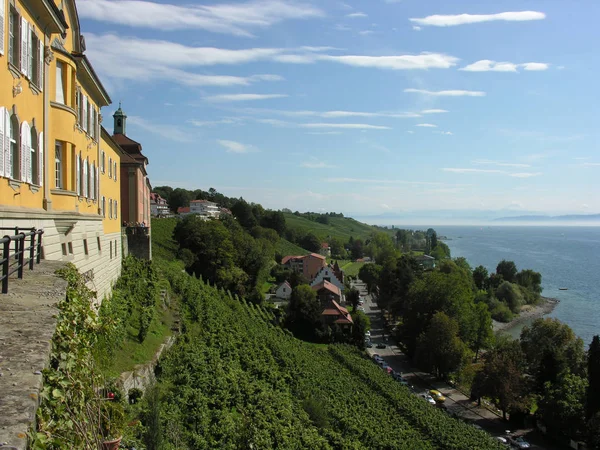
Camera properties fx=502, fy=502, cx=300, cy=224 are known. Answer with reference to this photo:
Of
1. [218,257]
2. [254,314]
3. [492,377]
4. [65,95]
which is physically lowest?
[492,377]

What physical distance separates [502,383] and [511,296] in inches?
2053

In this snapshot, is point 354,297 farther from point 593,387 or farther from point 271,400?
point 271,400

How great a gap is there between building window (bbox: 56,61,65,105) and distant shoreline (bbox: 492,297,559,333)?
232 ft

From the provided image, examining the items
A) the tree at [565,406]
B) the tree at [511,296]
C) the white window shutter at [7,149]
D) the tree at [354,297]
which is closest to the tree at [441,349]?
the tree at [565,406]

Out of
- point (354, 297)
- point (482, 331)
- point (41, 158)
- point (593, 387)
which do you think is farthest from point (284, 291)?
point (41, 158)

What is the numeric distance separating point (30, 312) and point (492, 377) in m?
38.8

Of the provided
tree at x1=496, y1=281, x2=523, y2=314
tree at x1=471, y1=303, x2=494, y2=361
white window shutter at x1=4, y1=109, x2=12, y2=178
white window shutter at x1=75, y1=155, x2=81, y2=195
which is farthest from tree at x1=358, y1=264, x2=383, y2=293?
white window shutter at x1=4, y1=109, x2=12, y2=178

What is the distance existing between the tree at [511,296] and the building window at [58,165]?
83.8 m

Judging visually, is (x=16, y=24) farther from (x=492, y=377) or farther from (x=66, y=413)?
(x=492, y=377)

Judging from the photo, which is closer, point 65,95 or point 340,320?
point 65,95

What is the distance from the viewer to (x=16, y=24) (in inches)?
379

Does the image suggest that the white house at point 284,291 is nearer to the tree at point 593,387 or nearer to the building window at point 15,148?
the tree at point 593,387

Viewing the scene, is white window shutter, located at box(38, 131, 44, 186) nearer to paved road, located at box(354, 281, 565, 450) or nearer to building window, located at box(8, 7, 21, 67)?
building window, located at box(8, 7, 21, 67)

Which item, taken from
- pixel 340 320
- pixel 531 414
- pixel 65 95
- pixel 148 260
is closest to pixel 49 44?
pixel 65 95
